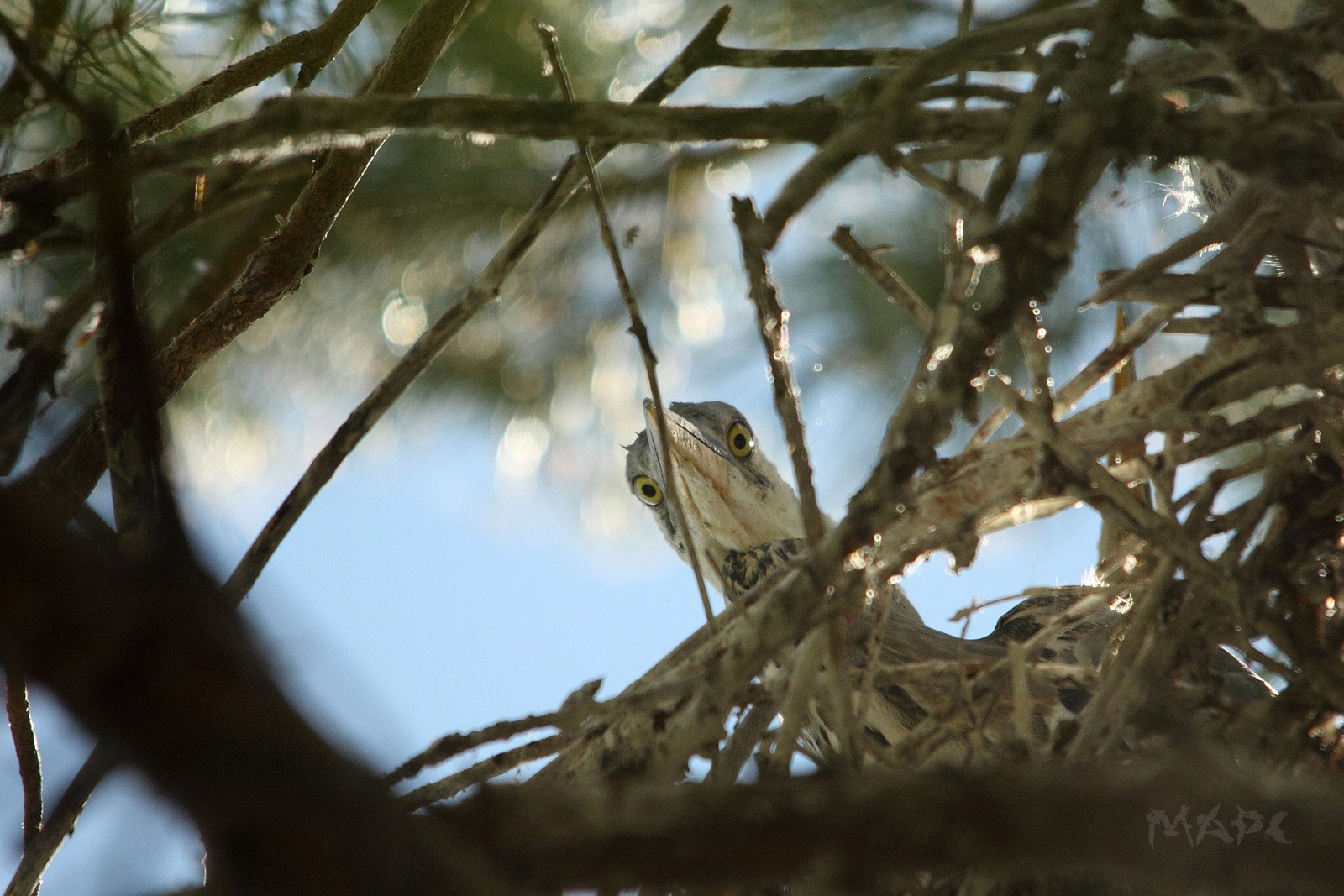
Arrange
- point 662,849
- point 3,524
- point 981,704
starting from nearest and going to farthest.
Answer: point 3,524 < point 662,849 < point 981,704

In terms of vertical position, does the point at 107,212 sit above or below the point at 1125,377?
below

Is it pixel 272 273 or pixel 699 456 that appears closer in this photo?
pixel 272 273

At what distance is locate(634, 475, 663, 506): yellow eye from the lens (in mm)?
2773

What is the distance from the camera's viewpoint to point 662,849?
0.57m

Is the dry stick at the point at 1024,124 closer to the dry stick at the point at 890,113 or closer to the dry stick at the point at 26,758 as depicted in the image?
the dry stick at the point at 890,113

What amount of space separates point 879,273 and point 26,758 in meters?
1.06

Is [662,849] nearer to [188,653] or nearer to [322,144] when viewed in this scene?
[188,653]

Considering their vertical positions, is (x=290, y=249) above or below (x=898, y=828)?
above

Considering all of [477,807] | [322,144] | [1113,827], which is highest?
[322,144]

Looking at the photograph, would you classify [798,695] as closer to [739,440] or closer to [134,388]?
[134,388]

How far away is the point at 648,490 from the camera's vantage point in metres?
2.81

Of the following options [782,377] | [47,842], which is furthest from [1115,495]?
[47,842]

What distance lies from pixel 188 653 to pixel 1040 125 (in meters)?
0.76

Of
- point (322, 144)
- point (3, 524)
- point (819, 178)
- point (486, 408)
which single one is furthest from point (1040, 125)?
point (486, 408)
